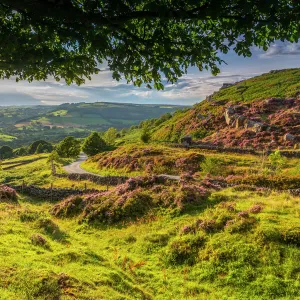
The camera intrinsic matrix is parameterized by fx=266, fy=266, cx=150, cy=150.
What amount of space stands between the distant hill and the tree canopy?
60.5m

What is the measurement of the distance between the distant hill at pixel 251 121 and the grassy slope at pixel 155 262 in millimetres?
50791

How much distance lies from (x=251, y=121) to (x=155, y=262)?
66970 millimetres

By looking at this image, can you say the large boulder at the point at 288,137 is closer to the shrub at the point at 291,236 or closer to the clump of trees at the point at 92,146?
the clump of trees at the point at 92,146

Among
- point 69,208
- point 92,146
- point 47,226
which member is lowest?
point 92,146

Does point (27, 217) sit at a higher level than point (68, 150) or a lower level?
higher

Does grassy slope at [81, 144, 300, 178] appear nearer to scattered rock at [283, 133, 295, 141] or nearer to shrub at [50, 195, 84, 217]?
scattered rock at [283, 133, 295, 141]

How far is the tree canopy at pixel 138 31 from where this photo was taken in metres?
5.93

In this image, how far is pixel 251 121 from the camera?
74.3 meters

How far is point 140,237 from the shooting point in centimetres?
1803

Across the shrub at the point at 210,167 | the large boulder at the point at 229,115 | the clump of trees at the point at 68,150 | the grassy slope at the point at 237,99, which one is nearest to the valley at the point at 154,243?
the shrub at the point at 210,167

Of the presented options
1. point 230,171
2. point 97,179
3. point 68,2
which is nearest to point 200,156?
point 230,171

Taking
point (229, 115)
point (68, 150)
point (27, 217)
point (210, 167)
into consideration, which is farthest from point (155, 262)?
point (68, 150)

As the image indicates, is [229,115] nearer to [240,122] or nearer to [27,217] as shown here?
[240,122]

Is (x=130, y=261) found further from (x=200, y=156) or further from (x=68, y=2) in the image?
(x=200, y=156)
